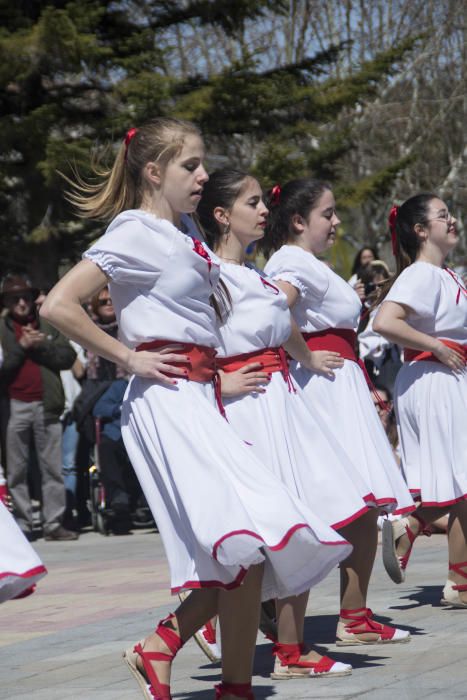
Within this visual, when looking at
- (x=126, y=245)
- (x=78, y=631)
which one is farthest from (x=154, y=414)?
(x=78, y=631)

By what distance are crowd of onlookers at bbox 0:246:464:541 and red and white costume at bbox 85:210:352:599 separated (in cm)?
656

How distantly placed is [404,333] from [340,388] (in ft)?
2.36

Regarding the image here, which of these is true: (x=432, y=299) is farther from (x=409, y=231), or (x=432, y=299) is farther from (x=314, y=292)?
(x=314, y=292)

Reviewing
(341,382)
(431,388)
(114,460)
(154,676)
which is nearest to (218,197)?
(341,382)

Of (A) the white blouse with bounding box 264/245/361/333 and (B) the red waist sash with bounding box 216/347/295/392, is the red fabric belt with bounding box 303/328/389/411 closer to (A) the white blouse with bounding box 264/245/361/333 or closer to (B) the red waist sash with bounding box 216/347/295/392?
(A) the white blouse with bounding box 264/245/361/333

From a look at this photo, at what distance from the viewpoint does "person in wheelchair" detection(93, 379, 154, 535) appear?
1173cm

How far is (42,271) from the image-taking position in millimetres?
18469

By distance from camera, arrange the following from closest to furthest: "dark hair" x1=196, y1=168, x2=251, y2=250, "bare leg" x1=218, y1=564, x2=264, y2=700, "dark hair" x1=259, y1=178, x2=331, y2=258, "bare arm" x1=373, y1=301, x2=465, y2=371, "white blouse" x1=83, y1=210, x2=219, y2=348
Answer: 1. "bare leg" x1=218, y1=564, x2=264, y2=700
2. "white blouse" x1=83, y1=210, x2=219, y2=348
3. "dark hair" x1=196, y1=168, x2=251, y2=250
4. "dark hair" x1=259, y1=178, x2=331, y2=258
5. "bare arm" x1=373, y1=301, x2=465, y2=371

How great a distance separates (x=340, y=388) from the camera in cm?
606

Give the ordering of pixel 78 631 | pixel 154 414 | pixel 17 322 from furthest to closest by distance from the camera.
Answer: pixel 17 322, pixel 78 631, pixel 154 414

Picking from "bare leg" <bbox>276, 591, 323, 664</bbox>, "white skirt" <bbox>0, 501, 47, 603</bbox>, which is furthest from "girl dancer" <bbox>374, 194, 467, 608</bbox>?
"white skirt" <bbox>0, 501, 47, 603</bbox>

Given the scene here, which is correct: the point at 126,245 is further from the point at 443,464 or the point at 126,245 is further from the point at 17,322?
the point at 17,322

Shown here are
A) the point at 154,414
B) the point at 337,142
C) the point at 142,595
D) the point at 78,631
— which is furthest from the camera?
the point at 337,142

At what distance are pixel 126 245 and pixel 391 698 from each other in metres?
1.68
